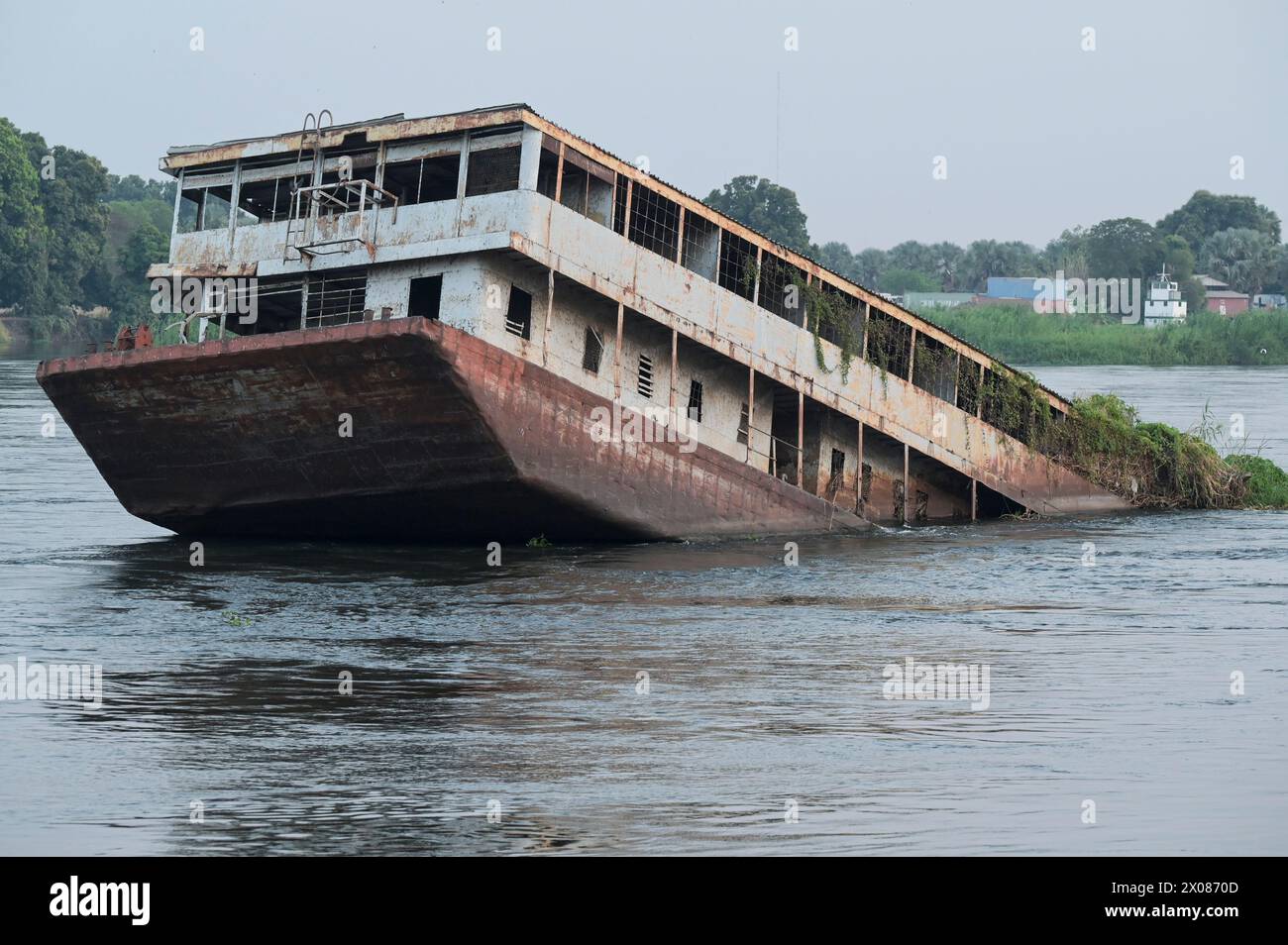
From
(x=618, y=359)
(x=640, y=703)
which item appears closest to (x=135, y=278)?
(x=618, y=359)

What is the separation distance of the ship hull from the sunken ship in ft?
0.11

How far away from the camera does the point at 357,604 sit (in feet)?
62.7

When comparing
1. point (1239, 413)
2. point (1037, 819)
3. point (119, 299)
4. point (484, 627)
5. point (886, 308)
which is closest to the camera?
point (1037, 819)

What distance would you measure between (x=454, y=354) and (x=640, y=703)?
25.9 ft

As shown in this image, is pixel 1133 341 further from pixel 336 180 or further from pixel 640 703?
pixel 640 703

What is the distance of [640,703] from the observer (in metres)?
13.8

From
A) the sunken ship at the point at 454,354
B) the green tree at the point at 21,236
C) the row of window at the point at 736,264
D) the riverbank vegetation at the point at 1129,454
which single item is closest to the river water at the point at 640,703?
the sunken ship at the point at 454,354

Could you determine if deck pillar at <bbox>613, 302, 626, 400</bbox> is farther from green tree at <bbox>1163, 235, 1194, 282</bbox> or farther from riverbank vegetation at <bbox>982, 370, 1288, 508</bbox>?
green tree at <bbox>1163, 235, 1194, 282</bbox>

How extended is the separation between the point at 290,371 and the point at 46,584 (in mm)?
3722

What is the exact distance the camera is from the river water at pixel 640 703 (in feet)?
33.0

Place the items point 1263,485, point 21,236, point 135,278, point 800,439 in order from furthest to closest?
point 135,278 < point 21,236 < point 1263,485 < point 800,439

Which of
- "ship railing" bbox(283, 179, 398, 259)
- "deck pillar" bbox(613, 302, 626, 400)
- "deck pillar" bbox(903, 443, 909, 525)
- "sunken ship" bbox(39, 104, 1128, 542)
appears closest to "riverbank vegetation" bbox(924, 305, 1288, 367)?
"deck pillar" bbox(903, 443, 909, 525)
